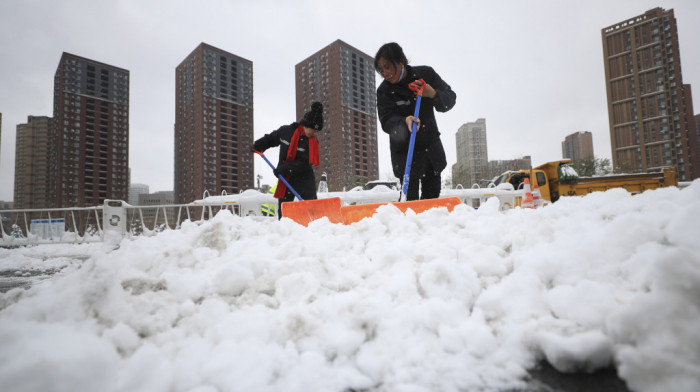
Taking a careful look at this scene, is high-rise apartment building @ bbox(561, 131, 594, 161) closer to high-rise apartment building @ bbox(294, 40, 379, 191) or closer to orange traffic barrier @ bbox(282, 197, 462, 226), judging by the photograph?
high-rise apartment building @ bbox(294, 40, 379, 191)

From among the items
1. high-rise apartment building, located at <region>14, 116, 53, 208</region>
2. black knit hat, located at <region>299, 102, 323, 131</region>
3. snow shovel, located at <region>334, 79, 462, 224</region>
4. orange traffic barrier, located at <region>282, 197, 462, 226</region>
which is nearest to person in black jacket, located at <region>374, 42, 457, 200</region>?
snow shovel, located at <region>334, 79, 462, 224</region>

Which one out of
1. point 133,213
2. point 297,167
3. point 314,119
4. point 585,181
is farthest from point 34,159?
point 585,181

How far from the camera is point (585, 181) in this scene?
11859mm

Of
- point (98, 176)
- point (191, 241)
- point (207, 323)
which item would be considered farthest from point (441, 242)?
point (98, 176)

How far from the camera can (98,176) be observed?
78.2 m

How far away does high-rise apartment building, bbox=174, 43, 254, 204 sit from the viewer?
81625mm

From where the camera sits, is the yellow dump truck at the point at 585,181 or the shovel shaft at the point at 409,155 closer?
the shovel shaft at the point at 409,155

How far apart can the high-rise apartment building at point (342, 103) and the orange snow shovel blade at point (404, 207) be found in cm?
7165

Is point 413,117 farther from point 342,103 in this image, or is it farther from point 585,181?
point 342,103

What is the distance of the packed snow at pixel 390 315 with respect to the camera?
0.89 meters

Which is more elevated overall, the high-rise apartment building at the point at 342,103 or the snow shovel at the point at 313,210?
the high-rise apartment building at the point at 342,103

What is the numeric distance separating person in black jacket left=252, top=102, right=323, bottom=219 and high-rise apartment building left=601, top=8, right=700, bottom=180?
4971 centimetres

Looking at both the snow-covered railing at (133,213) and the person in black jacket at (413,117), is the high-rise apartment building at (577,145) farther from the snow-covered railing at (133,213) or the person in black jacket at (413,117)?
the person in black jacket at (413,117)

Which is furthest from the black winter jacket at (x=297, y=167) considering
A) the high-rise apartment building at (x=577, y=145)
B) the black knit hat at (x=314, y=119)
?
the high-rise apartment building at (x=577, y=145)
